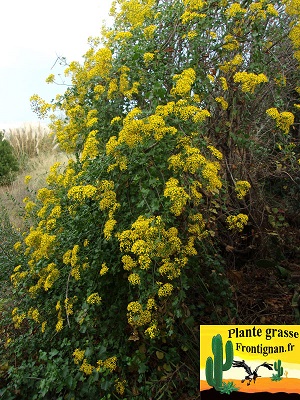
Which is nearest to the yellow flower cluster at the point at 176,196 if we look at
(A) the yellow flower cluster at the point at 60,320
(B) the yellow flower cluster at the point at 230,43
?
(A) the yellow flower cluster at the point at 60,320

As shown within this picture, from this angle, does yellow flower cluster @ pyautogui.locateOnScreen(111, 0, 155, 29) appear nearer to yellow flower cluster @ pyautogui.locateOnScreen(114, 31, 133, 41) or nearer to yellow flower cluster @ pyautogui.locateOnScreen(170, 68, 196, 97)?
yellow flower cluster @ pyautogui.locateOnScreen(114, 31, 133, 41)

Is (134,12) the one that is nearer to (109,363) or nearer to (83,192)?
(83,192)

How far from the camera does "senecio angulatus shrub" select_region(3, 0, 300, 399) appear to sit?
2684mm

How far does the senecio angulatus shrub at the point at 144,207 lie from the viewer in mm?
2684

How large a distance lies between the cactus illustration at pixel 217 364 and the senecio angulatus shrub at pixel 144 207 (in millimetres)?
467

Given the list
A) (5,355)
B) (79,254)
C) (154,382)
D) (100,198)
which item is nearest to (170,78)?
(100,198)

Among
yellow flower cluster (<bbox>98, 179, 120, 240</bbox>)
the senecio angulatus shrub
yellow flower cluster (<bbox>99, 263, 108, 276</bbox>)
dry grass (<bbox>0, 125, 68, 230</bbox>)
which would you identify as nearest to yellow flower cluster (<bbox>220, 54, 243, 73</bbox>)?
the senecio angulatus shrub

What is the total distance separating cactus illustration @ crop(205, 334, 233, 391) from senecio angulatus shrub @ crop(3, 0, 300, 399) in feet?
1.53

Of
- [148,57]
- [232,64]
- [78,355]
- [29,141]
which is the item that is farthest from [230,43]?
[29,141]

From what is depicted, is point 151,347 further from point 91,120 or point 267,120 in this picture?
point 267,120

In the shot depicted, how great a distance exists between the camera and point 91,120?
302 centimetres

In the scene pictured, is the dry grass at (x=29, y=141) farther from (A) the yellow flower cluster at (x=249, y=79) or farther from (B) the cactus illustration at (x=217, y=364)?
(B) the cactus illustration at (x=217, y=364)

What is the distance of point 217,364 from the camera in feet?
7.08

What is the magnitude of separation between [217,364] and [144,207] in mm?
954
